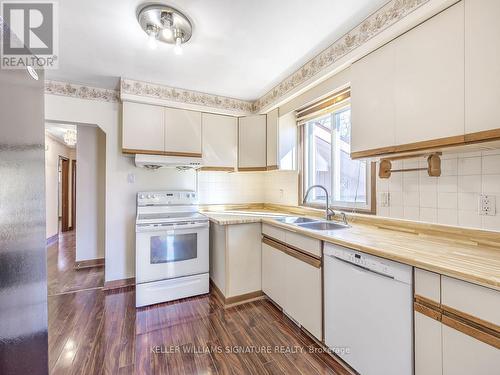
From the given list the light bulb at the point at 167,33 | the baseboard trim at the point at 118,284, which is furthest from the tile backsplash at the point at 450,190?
the baseboard trim at the point at 118,284

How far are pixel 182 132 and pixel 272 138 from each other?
3.51 ft

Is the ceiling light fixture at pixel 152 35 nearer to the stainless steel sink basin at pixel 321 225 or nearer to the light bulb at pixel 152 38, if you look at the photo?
the light bulb at pixel 152 38

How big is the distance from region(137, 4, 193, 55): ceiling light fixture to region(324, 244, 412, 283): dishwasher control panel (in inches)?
73.1

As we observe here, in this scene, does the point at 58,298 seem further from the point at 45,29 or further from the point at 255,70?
the point at 255,70

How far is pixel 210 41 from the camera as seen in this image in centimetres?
181

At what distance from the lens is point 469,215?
130cm

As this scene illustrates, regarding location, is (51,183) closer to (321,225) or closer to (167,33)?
(167,33)

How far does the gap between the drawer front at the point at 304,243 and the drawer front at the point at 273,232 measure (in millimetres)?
74

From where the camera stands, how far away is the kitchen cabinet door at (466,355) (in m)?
0.82

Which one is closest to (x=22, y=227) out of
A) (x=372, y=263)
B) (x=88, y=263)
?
(x=372, y=263)

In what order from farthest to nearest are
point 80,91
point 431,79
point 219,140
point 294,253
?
point 219,140
point 80,91
point 294,253
point 431,79

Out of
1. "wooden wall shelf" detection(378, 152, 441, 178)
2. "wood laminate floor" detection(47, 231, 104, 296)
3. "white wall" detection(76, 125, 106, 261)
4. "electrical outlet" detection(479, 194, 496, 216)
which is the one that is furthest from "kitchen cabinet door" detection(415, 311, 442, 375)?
"white wall" detection(76, 125, 106, 261)

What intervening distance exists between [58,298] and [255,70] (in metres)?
3.17

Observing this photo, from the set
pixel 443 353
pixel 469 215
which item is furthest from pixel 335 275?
pixel 469 215
